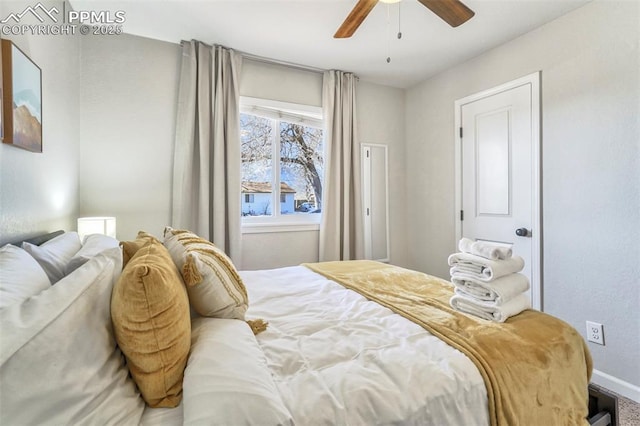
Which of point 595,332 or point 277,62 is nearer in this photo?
point 595,332

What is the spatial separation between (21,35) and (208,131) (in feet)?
4.56

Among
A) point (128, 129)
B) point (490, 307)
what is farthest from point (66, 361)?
point (128, 129)

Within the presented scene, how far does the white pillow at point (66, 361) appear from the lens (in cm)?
54

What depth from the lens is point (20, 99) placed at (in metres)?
1.33

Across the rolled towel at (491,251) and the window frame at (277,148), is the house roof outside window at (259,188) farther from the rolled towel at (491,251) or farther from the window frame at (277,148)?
the rolled towel at (491,251)

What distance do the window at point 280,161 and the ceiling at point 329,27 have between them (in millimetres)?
538

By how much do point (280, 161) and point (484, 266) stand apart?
2.43 meters

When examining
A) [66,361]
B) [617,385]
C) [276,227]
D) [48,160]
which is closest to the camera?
[66,361]

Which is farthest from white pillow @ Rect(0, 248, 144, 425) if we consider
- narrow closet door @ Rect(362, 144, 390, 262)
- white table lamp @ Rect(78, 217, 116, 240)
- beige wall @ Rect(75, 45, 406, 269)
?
narrow closet door @ Rect(362, 144, 390, 262)

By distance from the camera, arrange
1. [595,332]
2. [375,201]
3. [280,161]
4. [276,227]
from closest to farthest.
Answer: [595,332] → [276,227] → [280,161] → [375,201]

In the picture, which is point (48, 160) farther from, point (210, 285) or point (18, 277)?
point (210, 285)

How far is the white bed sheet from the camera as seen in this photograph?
77 centimetres

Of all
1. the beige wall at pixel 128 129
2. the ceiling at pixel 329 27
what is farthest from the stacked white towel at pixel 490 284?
the beige wall at pixel 128 129

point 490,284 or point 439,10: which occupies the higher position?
point 439,10
